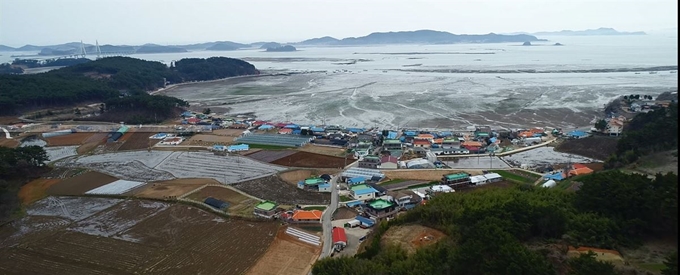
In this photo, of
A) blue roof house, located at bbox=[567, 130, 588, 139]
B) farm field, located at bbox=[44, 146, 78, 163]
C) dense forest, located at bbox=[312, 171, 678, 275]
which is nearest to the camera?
dense forest, located at bbox=[312, 171, 678, 275]

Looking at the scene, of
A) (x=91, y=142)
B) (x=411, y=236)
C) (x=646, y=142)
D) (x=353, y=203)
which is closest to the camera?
(x=411, y=236)

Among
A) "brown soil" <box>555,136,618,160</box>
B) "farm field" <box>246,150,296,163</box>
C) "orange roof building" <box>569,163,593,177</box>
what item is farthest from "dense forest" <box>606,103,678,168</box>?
"farm field" <box>246,150,296,163</box>

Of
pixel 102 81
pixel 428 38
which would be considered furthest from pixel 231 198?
pixel 428 38

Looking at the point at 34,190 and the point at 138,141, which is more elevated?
the point at 138,141

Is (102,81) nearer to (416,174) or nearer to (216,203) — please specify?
(216,203)

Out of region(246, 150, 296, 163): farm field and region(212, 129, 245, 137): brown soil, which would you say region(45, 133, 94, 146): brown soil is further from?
region(246, 150, 296, 163): farm field

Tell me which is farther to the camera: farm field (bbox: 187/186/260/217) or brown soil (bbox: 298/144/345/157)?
brown soil (bbox: 298/144/345/157)

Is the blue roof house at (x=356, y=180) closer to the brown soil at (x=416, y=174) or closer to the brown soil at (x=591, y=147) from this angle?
the brown soil at (x=416, y=174)
